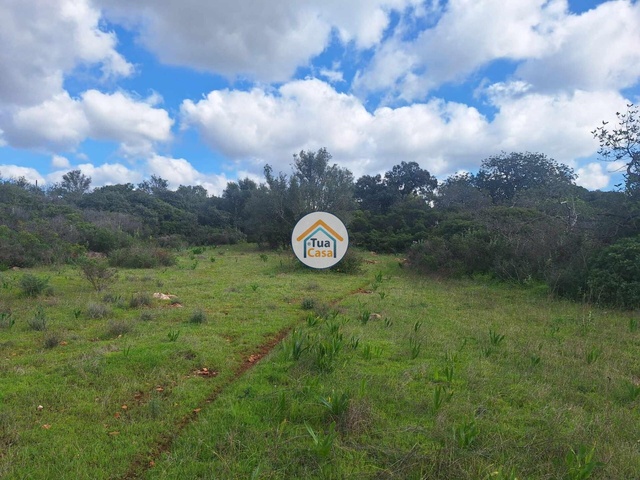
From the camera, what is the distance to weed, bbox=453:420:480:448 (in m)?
2.96

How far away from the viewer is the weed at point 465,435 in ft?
9.71

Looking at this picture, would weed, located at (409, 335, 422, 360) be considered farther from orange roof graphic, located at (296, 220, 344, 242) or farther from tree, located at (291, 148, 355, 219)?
tree, located at (291, 148, 355, 219)

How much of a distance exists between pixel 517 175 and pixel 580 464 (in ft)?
133

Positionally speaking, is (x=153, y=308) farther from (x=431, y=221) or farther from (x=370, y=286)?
(x=431, y=221)

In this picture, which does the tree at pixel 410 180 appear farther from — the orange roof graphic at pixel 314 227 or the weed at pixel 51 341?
the weed at pixel 51 341

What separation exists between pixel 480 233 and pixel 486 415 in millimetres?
12664

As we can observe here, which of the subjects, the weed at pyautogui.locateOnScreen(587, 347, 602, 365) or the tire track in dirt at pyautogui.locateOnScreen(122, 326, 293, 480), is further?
the weed at pyautogui.locateOnScreen(587, 347, 602, 365)

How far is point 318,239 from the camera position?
33.0 ft

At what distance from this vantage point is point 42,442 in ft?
10.4

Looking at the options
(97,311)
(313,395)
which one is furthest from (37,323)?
(313,395)

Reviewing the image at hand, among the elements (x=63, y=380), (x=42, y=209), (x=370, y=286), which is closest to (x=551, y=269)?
(x=370, y=286)

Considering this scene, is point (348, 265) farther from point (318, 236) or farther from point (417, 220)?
point (417, 220)

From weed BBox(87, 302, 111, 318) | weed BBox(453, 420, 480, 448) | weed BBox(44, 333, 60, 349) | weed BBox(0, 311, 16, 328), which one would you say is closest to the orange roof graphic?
weed BBox(87, 302, 111, 318)

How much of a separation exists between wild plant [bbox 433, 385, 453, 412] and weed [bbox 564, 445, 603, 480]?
1.02 metres
